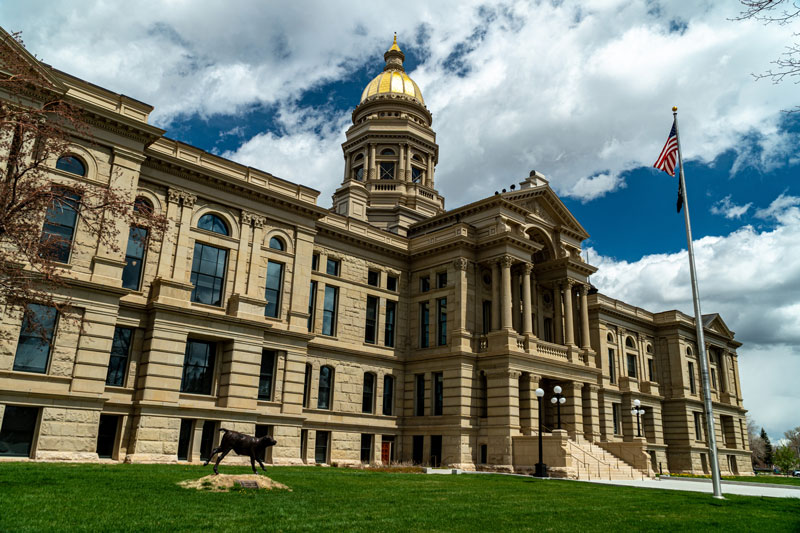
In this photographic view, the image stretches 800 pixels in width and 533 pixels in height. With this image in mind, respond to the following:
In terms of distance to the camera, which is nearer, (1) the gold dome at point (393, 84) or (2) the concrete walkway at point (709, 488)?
(2) the concrete walkway at point (709, 488)

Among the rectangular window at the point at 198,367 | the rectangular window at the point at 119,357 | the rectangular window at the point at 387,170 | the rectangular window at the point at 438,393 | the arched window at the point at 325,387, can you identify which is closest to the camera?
the rectangular window at the point at 119,357

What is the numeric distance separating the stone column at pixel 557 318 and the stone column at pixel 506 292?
7373 millimetres

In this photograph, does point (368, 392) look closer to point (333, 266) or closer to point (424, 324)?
point (424, 324)

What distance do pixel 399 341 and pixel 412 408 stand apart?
15.9ft

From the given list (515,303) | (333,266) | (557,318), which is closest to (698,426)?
(557,318)

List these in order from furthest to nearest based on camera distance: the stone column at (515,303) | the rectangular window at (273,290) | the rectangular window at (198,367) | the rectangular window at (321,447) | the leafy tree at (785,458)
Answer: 1. the leafy tree at (785,458)
2. the stone column at (515,303)
3. the rectangular window at (321,447)
4. the rectangular window at (273,290)
5. the rectangular window at (198,367)

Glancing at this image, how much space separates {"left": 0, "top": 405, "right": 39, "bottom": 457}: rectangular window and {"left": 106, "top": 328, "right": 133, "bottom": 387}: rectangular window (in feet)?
14.0

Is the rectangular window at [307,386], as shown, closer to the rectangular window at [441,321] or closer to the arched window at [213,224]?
the rectangular window at [441,321]

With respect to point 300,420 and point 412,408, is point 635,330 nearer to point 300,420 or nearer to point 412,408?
point 412,408

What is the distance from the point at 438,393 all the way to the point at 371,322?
271 inches

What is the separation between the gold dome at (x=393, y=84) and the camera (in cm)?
6775

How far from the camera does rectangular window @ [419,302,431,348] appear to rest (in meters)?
44.3

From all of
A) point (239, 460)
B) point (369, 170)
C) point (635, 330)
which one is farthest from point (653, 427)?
point (239, 460)

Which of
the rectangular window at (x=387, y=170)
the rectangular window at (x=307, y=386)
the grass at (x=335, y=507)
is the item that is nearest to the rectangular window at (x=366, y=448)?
the rectangular window at (x=307, y=386)
